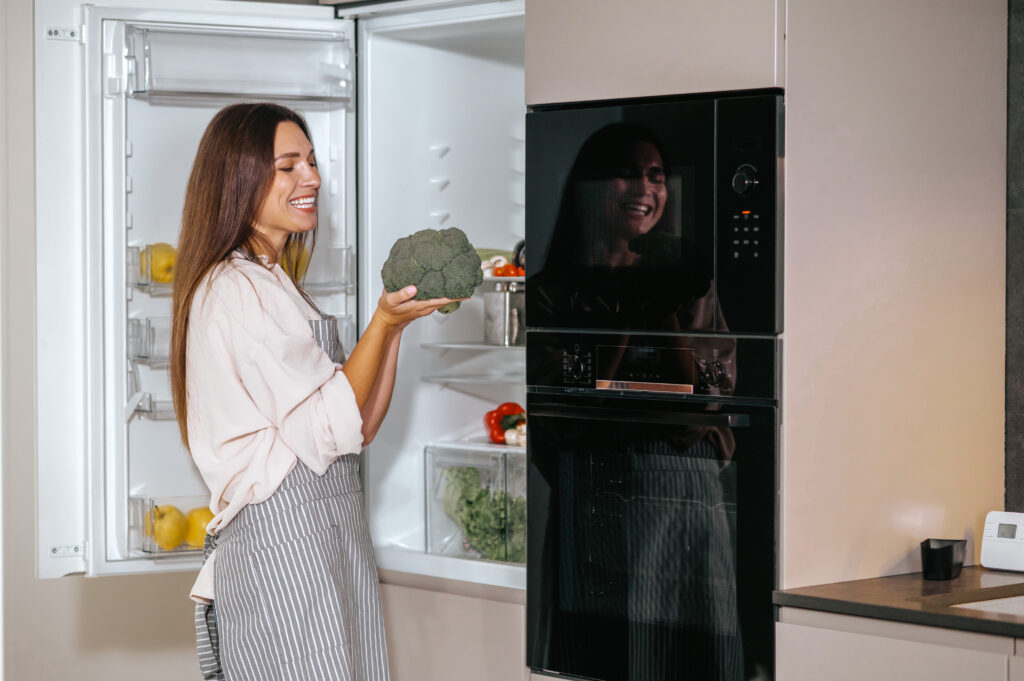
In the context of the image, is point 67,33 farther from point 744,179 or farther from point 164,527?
point 744,179

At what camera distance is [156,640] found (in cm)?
299

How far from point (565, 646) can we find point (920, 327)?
0.90m

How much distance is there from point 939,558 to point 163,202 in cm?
179

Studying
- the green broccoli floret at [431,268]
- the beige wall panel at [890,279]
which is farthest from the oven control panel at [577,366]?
the beige wall panel at [890,279]

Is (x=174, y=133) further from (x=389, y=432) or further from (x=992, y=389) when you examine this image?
(x=992, y=389)

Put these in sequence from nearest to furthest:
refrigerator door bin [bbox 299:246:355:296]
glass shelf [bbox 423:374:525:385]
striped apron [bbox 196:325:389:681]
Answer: striped apron [bbox 196:325:389:681] < refrigerator door bin [bbox 299:246:355:296] < glass shelf [bbox 423:374:525:385]

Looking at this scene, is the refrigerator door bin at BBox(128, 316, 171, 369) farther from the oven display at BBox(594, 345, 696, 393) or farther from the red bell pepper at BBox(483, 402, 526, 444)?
the oven display at BBox(594, 345, 696, 393)

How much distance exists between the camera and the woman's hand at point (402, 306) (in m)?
2.01

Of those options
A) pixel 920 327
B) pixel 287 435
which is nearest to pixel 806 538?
pixel 920 327

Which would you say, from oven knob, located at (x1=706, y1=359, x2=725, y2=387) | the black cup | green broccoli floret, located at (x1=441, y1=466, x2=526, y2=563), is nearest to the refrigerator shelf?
green broccoli floret, located at (x1=441, y1=466, x2=526, y2=563)

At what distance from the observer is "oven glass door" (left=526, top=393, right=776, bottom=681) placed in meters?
1.92

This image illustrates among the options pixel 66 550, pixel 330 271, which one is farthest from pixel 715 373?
pixel 66 550

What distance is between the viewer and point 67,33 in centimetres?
239

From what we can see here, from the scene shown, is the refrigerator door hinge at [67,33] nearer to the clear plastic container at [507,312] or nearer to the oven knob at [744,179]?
the clear plastic container at [507,312]
